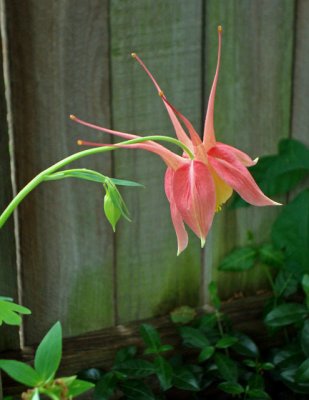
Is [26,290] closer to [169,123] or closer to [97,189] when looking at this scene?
→ [97,189]

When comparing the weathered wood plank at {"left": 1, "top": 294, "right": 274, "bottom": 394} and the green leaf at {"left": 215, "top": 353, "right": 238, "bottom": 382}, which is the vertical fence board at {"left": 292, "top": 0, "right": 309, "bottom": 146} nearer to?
the weathered wood plank at {"left": 1, "top": 294, "right": 274, "bottom": 394}

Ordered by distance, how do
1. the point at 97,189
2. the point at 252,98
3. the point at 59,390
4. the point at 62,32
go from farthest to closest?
the point at 252,98 → the point at 97,189 → the point at 62,32 → the point at 59,390

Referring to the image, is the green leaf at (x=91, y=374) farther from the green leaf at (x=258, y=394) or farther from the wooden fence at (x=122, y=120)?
the green leaf at (x=258, y=394)

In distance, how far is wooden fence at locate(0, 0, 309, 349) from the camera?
1.99m

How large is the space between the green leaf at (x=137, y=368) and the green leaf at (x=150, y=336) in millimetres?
41

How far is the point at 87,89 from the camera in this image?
2051 mm

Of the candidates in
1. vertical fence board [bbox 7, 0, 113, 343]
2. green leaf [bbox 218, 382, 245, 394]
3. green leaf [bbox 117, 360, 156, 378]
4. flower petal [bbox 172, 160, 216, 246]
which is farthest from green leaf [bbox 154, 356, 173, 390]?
flower petal [bbox 172, 160, 216, 246]

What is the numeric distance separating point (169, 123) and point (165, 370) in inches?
24.3

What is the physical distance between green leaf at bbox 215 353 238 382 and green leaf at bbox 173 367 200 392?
0.23 feet

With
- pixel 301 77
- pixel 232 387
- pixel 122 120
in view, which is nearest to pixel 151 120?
pixel 122 120

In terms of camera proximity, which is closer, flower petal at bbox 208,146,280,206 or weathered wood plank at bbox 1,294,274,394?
flower petal at bbox 208,146,280,206

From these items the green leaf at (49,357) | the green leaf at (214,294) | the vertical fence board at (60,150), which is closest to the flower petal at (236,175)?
the green leaf at (49,357)

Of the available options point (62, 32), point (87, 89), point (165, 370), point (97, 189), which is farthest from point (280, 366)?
point (62, 32)

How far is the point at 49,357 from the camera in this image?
1275 mm
